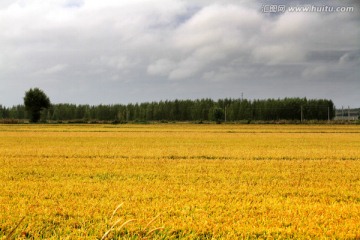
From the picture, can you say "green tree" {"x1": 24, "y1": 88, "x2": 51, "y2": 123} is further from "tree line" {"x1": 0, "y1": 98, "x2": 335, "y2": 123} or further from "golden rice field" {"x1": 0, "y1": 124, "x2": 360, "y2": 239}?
"golden rice field" {"x1": 0, "y1": 124, "x2": 360, "y2": 239}

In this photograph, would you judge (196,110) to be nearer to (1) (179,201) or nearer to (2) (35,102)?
(2) (35,102)

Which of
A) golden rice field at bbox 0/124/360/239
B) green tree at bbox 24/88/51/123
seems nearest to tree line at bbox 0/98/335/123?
green tree at bbox 24/88/51/123

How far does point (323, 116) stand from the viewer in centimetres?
15288

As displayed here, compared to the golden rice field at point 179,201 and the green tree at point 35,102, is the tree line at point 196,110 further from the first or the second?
the golden rice field at point 179,201

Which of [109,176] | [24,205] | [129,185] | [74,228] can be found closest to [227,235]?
[74,228]

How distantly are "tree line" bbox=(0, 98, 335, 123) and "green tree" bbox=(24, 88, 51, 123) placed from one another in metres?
33.8

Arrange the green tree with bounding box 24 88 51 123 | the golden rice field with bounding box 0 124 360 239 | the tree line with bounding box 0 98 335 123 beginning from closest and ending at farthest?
the golden rice field with bounding box 0 124 360 239 < the green tree with bounding box 24 88 51 123 < the tree line with bounding box 0 98 335 123

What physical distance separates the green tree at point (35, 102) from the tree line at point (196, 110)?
3376cm

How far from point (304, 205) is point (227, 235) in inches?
123

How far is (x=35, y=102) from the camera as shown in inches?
4190

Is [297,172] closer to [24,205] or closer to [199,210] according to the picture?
[199,210]

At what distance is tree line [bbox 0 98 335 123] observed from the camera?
152500 millimetres

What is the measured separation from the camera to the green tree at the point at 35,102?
347 feet

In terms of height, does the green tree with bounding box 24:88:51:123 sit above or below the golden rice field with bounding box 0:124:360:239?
above
